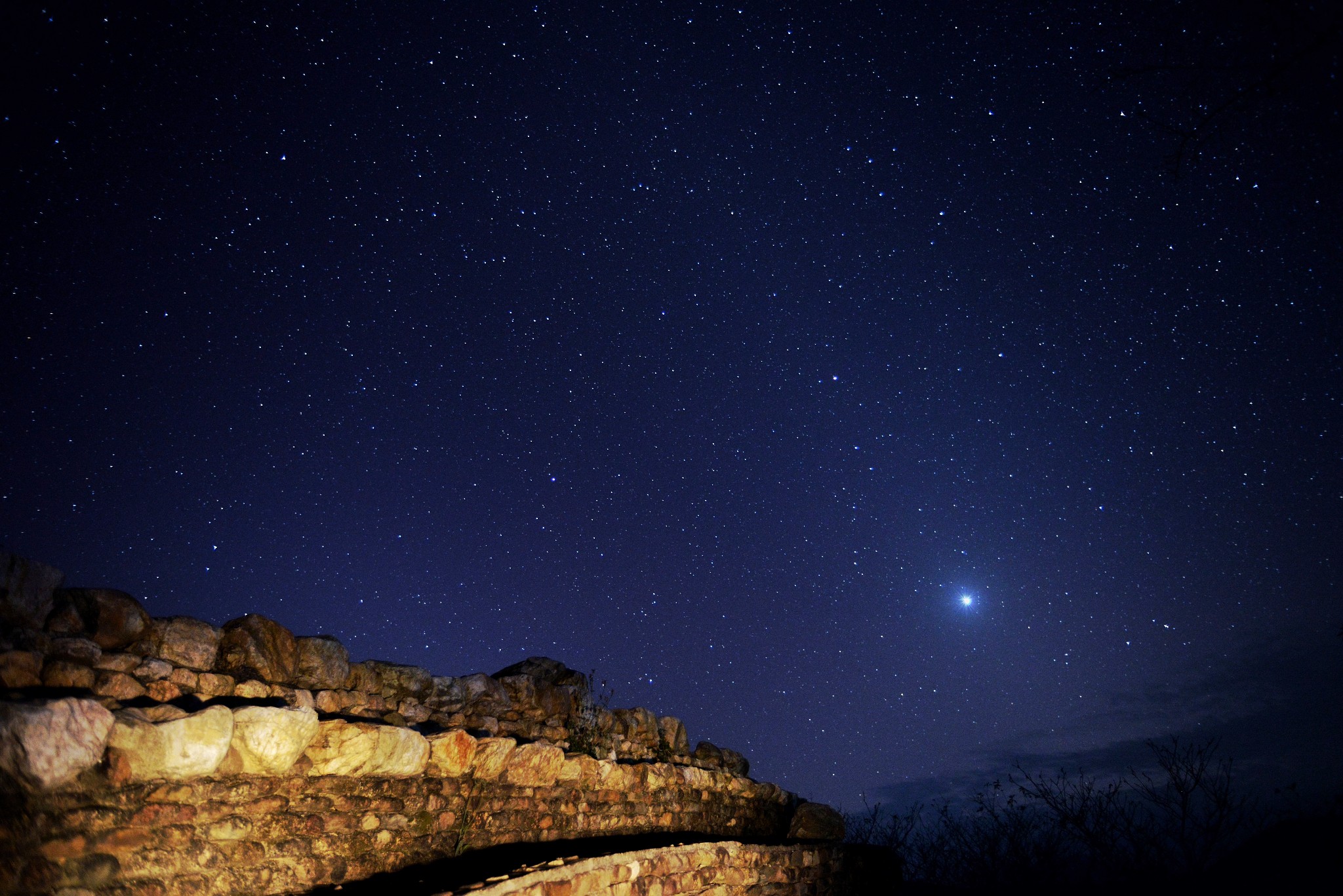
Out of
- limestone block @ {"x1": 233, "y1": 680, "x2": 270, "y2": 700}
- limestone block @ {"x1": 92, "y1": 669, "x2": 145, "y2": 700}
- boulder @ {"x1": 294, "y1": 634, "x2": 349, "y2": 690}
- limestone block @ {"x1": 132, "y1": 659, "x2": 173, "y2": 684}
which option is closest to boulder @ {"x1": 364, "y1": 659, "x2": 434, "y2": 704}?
boulder @ {"x1": 294, "y1": 634, "x2": 349, "y2": 690}

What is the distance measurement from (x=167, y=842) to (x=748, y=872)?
4.69 metres

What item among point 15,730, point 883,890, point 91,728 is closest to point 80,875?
point 91,728

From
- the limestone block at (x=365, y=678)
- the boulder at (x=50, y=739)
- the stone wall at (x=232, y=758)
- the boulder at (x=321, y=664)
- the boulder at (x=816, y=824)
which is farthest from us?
the boulder at (x=816, y=824)

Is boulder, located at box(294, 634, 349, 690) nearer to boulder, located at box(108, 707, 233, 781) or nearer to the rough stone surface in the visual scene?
boulder, located at box(108, 707, 233, 781)

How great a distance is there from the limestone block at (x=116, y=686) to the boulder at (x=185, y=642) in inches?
6.4

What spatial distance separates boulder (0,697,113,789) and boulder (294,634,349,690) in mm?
1174

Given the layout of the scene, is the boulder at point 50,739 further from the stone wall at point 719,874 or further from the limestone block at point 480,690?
the limestone block at point 480,690

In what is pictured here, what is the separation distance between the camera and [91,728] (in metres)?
2.27

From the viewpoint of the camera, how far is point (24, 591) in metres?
2.51

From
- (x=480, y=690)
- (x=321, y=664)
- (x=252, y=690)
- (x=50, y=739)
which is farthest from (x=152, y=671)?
(x=480, y=690)

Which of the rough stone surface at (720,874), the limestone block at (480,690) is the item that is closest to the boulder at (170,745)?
the rough stone surface at (720,874)

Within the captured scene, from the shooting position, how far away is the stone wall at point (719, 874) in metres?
3.59

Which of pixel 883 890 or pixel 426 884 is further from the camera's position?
pixel 883 890

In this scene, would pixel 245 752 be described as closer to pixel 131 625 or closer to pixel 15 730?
pixel 131 625
